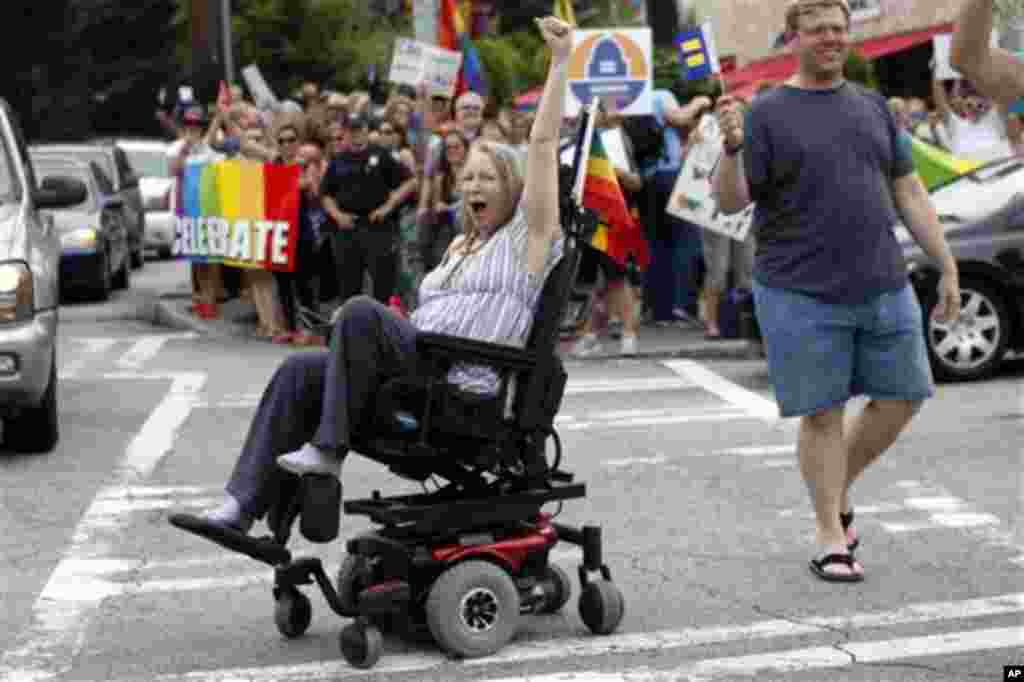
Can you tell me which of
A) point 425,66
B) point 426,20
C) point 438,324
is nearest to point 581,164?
point 438,324

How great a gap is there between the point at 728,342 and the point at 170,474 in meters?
6.36

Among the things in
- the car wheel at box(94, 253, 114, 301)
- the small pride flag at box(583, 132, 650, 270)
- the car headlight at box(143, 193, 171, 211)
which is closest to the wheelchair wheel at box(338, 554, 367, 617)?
the small pride flag at box(583, 132, 650, 270)

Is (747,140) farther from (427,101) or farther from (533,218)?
(427,101)

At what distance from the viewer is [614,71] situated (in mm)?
17000

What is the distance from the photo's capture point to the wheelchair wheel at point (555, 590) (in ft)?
22.9

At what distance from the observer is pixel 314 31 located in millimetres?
39531

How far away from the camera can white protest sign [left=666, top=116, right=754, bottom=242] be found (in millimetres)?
16094

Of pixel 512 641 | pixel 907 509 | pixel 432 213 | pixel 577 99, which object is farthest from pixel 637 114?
pixel 512 641

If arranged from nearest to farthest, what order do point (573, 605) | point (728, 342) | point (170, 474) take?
point (573, 605) < point (170, 474) < point (728, 342)

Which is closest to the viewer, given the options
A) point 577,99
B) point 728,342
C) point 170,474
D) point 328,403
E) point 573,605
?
point 328,403

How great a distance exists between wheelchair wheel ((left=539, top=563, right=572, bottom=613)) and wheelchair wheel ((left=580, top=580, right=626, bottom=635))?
0.11m

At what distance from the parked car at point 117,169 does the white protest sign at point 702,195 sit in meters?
10.8

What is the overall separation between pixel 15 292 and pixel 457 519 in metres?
4.64

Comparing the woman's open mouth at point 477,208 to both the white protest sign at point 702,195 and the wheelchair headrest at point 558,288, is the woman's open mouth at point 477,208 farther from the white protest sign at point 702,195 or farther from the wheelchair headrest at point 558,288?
the white protest sign at point 702,195
